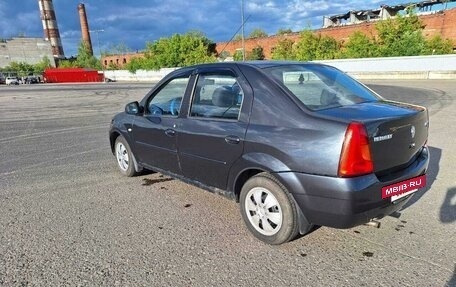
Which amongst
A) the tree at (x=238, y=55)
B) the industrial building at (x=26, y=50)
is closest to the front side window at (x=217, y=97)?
the tree at (x=238, y=55)

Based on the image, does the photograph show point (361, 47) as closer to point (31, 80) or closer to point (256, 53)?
point (256, 53)

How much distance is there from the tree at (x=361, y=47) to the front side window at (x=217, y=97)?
118 feet

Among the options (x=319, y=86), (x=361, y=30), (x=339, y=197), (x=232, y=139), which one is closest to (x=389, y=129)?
(x=339, y=197)

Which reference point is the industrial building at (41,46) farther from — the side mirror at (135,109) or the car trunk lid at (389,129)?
the car trunk lid at (389,129)

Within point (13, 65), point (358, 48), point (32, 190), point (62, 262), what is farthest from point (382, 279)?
point (13, 65)

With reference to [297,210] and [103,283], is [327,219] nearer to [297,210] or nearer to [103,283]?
[297,210]

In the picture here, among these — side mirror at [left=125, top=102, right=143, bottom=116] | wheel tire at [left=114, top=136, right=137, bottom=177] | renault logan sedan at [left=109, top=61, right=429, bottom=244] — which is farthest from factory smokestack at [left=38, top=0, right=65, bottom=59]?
renault logan sedan at [left=109, top=61, right=429, bottom=244]

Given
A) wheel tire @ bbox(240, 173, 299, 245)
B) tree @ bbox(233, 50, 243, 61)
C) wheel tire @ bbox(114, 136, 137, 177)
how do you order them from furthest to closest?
tree @ bbox(233, 50, 243, 61)
wheel tire @ bbox(114, 136, 137, 177)
wheel tire @ bbox(240, 173, 299, 245)

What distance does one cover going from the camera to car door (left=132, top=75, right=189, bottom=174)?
420 cm

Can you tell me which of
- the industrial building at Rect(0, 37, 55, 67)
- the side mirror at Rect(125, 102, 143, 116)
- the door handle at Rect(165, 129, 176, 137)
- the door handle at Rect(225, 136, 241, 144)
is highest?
the industrial building at Rect(0, 37, 55, 67)

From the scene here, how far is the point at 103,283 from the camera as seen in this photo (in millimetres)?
2793

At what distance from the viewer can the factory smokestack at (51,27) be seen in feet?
281

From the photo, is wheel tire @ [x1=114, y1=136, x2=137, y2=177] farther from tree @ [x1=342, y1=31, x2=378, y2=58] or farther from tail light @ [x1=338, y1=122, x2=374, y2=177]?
tree @ [x1=342, y1=31, x2=378, y2=58]

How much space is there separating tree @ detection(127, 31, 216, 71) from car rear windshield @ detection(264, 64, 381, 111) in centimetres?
5775
